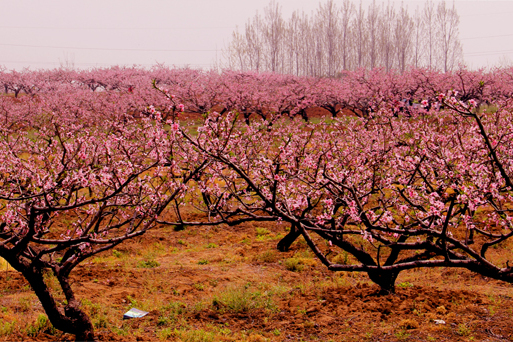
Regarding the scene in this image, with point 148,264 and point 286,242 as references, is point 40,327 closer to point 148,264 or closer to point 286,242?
point 148,264

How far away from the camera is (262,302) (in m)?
7.43

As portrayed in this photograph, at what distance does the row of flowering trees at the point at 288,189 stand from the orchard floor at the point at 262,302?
59 cm

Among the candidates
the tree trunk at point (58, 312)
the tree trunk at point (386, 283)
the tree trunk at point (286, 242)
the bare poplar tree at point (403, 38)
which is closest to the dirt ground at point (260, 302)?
the tree trunk at point (386, 283)

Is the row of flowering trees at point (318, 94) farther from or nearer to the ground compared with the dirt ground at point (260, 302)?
farther from the ground

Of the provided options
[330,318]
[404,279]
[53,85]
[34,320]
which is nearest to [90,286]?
[34,320]

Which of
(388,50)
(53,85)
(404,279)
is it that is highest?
(388,50)

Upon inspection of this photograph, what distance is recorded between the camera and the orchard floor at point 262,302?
5.96 meters

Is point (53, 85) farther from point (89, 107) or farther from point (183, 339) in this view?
point (183, 339)

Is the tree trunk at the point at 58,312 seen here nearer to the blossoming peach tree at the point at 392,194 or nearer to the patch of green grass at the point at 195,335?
the patch of green grass at the point at 195,335

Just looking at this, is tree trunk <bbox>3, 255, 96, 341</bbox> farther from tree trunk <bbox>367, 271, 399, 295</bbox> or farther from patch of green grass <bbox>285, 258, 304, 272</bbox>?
patch of green grass <bbox>285, 258, 304, 272</bbox>

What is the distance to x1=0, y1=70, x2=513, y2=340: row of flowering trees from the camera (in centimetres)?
510

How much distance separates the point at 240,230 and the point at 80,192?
6.54m

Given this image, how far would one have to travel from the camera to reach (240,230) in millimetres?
13234

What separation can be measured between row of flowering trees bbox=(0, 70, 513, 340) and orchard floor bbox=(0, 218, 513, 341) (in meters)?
0.59
